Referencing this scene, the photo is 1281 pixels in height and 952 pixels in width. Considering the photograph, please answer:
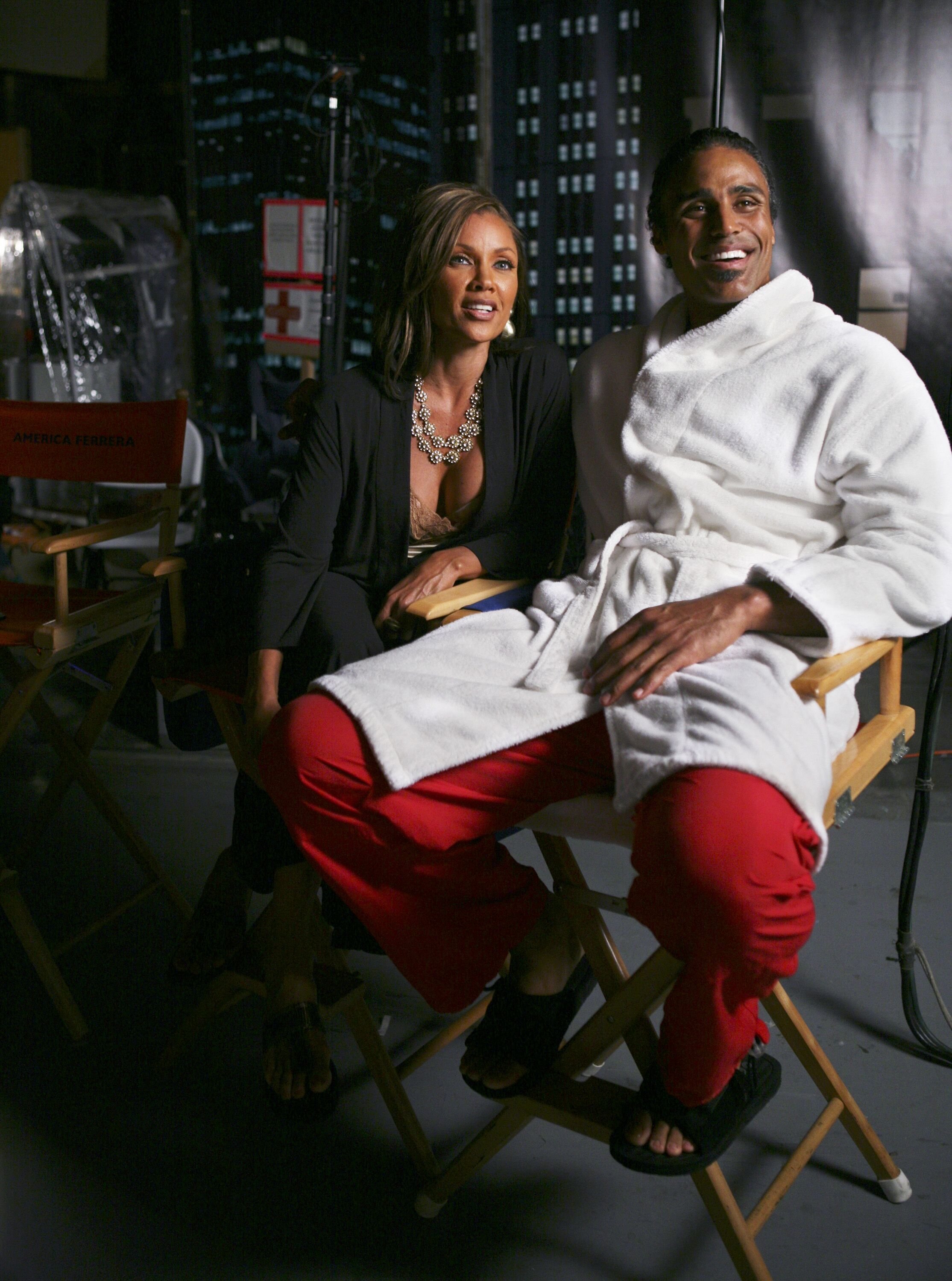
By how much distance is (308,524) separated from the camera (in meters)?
1.99

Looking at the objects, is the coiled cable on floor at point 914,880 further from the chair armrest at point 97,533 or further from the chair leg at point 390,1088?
the chair armrest at point 97,533

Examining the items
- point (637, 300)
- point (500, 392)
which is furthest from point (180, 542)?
point (500, 392)

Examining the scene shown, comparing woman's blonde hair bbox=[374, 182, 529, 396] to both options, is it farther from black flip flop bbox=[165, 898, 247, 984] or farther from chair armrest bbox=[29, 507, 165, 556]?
black flip flop bbox=[165, 898, 247, 984]

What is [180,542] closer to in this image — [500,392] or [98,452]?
[98,452]

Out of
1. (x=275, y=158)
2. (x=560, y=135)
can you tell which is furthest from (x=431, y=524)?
(x=275, y=158)

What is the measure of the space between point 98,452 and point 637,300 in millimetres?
2292

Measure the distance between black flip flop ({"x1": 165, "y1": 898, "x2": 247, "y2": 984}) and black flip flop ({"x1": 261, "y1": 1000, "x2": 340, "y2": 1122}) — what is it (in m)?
0.46

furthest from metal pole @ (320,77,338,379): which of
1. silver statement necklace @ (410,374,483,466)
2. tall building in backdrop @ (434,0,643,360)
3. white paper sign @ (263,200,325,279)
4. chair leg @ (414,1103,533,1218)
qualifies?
chair leg @ (414,1103,533,1218)

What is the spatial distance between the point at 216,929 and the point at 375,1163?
23.1 inches

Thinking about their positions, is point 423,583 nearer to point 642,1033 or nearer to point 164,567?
point 164,567

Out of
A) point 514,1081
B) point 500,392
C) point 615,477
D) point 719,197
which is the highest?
point 719,197

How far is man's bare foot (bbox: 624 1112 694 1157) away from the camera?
4.51 feet

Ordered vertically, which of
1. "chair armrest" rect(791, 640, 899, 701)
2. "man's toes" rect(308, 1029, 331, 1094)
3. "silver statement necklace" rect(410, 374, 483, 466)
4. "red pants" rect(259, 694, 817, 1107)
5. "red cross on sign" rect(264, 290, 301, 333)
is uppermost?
"red cross on sign" rect(264, 290, 301, 333)

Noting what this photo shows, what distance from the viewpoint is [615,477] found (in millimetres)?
1963
